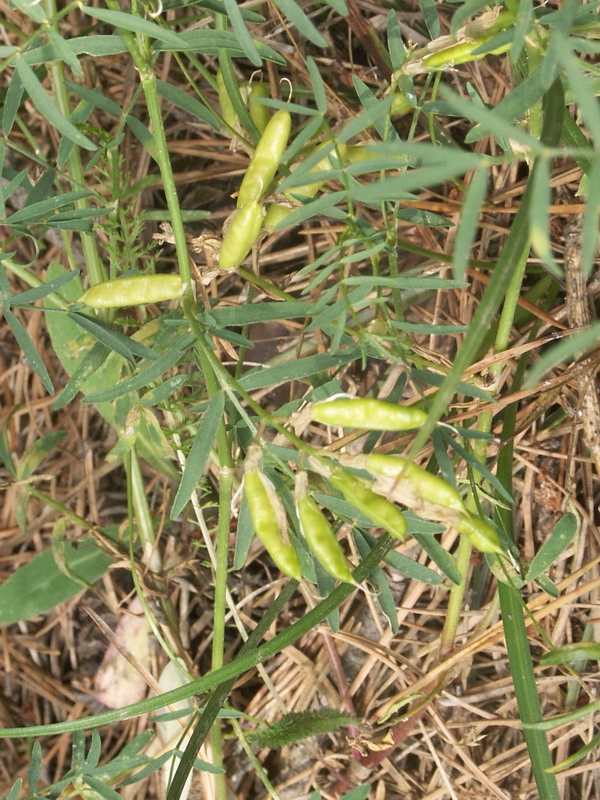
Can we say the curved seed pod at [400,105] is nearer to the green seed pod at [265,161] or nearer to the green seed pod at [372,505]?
the green seed pod at [265,161]

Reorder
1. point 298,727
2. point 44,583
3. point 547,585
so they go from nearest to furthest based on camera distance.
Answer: point 547,585, point 298,727, point 44,583

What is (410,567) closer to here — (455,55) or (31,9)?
(455,55)

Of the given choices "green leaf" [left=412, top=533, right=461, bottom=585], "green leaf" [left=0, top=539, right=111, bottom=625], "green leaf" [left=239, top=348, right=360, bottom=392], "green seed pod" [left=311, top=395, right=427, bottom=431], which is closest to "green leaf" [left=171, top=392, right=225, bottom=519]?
"green leaf" [left=239, top=348, right=360, bottom=392]

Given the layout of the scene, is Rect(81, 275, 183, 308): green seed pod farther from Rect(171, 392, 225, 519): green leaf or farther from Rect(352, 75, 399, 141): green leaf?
Rect(352, 75, 399, 141): green leaf

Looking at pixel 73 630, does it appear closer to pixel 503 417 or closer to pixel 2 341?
pixel 2 341

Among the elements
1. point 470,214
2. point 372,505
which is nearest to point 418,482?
point 372,505

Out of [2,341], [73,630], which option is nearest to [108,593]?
[73,630]
